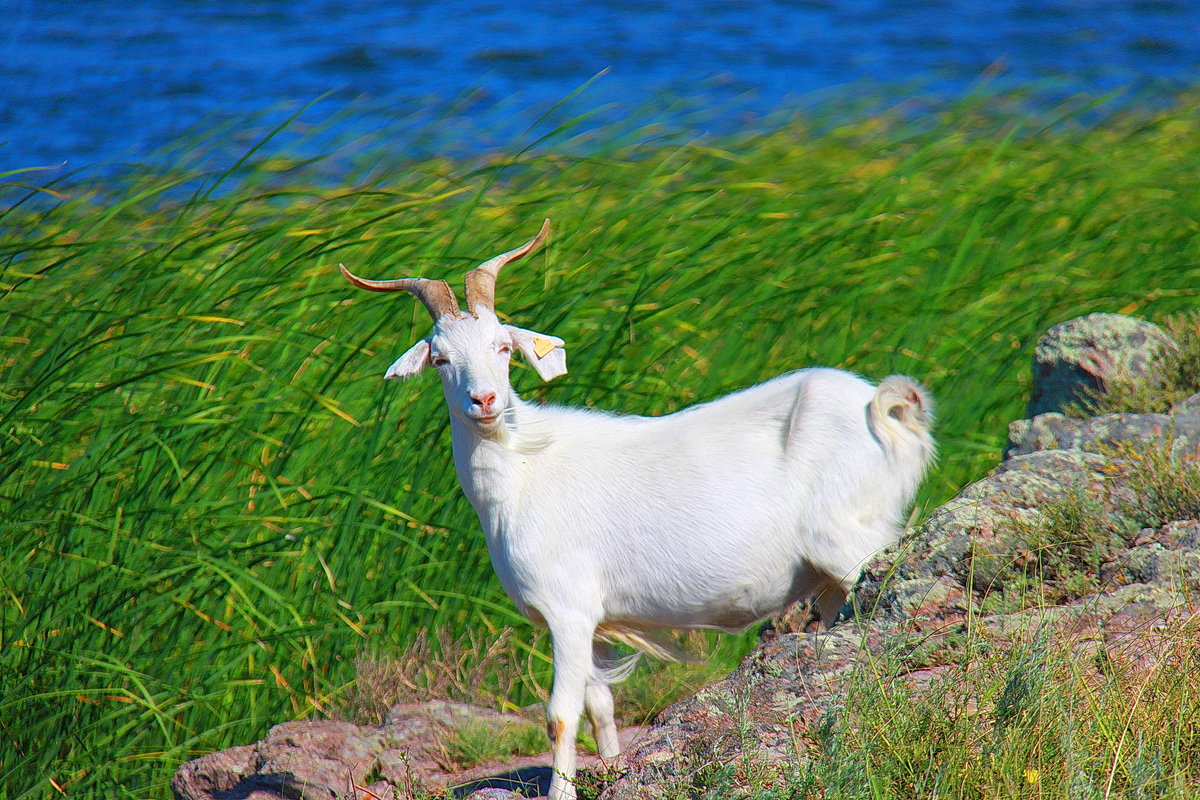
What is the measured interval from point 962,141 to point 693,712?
844cm

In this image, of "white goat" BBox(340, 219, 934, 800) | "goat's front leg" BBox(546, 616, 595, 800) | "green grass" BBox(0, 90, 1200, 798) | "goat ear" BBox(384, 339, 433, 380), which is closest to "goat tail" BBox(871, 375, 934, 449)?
"white goat" BBox(340, 219, 934, 800)

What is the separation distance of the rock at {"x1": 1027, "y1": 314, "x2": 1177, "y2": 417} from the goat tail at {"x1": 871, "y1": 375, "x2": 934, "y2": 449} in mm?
1116

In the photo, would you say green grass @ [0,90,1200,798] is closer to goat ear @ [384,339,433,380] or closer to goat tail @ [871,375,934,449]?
goat ear @ [384,339,433,380]

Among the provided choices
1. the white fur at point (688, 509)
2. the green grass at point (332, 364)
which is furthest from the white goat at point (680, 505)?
the green grass at point (332, 364)

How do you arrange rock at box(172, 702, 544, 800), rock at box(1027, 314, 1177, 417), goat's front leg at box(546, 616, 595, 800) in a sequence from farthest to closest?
rock at box(1027, 314, 1177, 417)
rock at box(172, 702, 544, 800)
goat's front leg at box(546, 616, 595, 800)

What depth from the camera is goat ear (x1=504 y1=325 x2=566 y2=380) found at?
425 cm

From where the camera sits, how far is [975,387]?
23.5 feet

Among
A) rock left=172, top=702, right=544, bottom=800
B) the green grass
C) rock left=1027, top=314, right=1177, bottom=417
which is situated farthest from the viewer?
rock left=1027, top=314, right=1177, bottom=417

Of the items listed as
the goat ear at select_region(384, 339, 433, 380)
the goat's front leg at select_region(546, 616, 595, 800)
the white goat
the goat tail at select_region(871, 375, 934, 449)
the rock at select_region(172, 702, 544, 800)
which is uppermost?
the goat ear at select_region(384, 339, 433, 380)

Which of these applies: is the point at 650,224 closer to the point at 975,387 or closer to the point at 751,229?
the point at 751,229

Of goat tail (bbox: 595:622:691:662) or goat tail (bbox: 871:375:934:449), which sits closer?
goat tail (bbox: 871:375:934:449)

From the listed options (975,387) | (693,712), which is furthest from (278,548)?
(975,387)

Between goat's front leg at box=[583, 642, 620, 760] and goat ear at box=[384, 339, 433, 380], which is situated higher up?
goat ear at box=[384, 339, 433, 380]

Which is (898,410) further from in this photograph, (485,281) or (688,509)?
(485,281)
